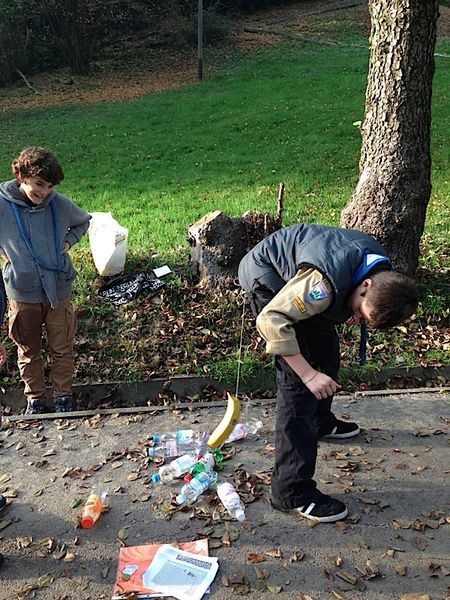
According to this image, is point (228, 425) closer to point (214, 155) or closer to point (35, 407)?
point (35, 407)

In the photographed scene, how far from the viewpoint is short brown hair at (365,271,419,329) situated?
9.01 ft

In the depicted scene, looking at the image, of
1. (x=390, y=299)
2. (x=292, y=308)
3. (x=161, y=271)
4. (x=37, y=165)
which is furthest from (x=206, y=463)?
(x=161, y=271)

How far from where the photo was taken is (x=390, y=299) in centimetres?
274

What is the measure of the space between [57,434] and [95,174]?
7746mm

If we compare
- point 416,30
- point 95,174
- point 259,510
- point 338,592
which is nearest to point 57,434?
point 259,510

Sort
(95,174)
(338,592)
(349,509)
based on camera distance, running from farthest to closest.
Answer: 1. (95,174)
2. (349,509)
3. (338,592)

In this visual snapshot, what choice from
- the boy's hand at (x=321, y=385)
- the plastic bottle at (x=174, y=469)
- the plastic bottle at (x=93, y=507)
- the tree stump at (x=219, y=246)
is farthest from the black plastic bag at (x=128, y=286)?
the boy's hand at (x=321, y=385)

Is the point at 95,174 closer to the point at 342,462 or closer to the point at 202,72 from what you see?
the point at 342,462

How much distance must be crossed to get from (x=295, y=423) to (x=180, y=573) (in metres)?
0.94

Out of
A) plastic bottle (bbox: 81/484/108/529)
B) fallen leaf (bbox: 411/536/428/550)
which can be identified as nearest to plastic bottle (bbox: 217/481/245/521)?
plastic bottle (bbox: 81/484/108/529)

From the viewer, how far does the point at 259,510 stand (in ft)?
11.5

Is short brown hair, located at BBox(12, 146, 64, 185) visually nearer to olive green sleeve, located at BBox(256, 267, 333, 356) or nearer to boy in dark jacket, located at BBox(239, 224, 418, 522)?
boy in dark jacket, located at BBox(239, 224, 418, 522)

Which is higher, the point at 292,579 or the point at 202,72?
the point at 202,72

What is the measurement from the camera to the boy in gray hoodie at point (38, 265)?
413cm
